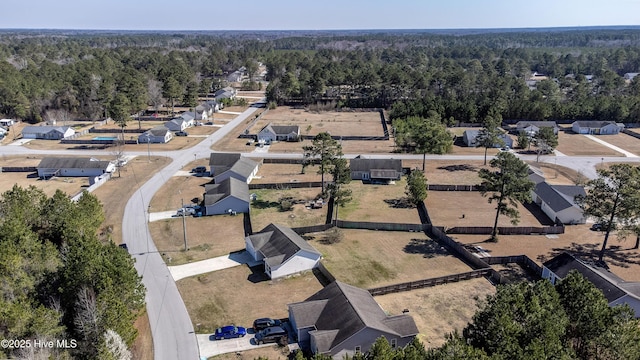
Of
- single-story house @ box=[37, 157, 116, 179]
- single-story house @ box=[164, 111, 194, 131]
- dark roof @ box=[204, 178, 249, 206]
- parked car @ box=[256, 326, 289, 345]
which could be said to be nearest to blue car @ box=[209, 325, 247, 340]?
parked car @ box=[256, 326, 289, 345]

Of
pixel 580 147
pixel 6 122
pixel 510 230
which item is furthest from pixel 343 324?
pixel 6 122

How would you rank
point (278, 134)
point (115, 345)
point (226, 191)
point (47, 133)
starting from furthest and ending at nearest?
point (47, 133) < point (278, 134) < point (226, 191) < point (115, 345)

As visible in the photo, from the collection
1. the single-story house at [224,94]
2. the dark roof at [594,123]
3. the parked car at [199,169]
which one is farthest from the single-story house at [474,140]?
the single-story house at [224,94]

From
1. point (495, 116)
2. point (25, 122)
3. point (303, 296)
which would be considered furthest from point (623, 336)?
point (25, 122)

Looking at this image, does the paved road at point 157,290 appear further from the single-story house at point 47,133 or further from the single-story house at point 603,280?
the single-story house at point 47,133

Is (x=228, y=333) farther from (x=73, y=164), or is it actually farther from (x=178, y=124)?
(x=178, y=124)

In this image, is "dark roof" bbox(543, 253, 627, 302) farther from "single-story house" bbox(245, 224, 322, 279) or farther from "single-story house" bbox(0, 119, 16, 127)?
"single-story house" bbox(0, 119, 16, 127)

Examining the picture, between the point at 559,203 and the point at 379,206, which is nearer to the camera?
the point at 559,203
